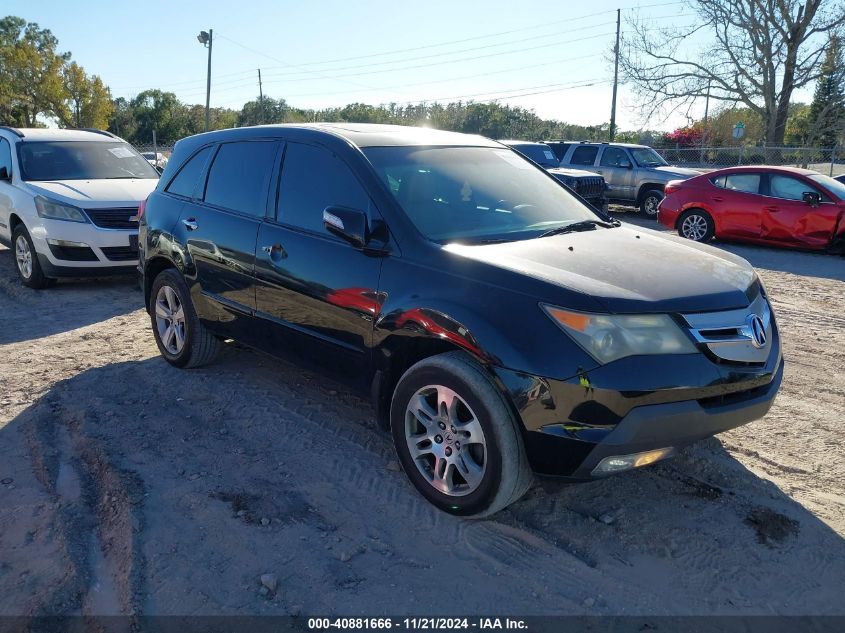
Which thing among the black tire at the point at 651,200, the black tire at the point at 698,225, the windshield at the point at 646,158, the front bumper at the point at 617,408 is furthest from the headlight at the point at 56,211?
the windshield at the point at 646,158

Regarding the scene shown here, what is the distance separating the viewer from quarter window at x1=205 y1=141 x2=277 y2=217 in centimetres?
450

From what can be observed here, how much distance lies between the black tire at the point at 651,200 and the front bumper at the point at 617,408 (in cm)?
1394

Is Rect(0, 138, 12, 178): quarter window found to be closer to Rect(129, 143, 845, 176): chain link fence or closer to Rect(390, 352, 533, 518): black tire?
Rect(390, 352, 533, 518): black tire

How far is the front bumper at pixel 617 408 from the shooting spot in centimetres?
288

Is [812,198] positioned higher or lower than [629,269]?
higher

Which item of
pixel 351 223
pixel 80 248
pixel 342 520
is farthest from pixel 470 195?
pixel 80 248

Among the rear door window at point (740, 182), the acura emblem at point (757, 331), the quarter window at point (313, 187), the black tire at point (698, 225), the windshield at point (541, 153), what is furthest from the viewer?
the windshield at point (541, 153)

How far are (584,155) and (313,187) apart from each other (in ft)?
46.6

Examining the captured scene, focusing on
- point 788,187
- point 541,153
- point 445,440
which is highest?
point 541,153

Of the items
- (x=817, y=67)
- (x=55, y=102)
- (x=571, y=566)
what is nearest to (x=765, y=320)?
(x=571, y=566)

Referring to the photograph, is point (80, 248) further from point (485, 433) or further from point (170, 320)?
point (485, 433)

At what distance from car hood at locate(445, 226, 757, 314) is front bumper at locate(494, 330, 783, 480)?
0.87ft

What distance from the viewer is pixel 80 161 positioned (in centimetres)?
922

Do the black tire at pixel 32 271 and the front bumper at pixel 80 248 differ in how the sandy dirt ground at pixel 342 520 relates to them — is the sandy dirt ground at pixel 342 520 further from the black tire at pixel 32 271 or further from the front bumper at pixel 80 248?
the black tire at pixel 32 271
